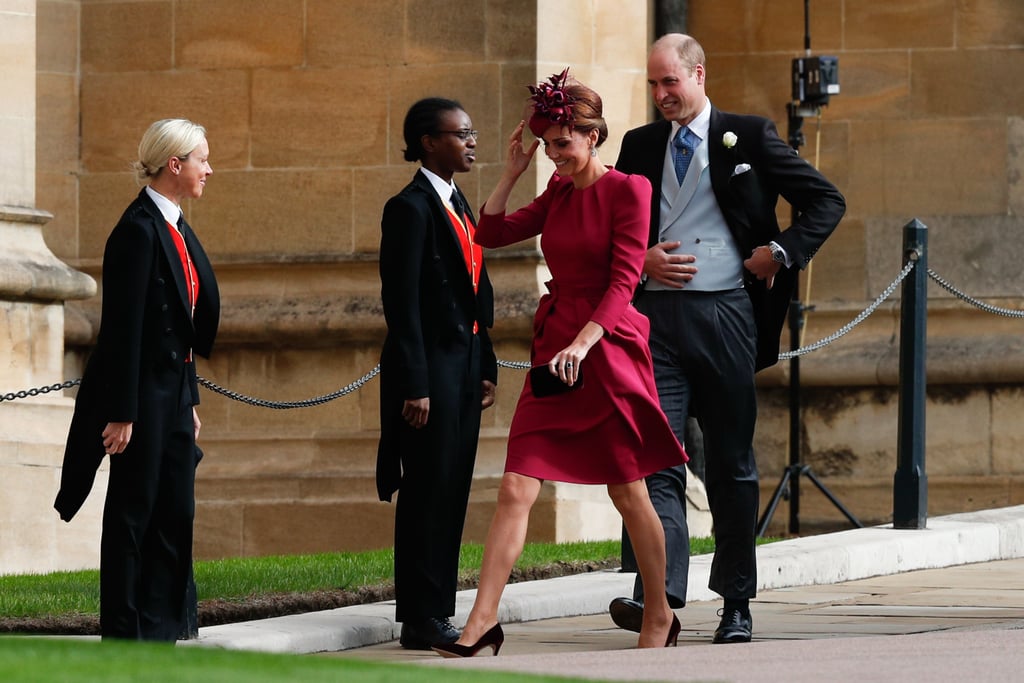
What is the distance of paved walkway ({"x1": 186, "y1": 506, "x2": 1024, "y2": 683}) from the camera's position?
18.3 ft

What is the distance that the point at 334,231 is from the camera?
456 inches

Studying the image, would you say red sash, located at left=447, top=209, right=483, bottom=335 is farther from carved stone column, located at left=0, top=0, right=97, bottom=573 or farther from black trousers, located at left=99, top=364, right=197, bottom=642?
carved stone column, located at left=0, top=0, right=97, bottom=573

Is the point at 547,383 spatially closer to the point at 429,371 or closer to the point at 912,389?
the point at 429,371

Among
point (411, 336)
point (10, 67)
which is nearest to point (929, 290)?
point (10, 67)

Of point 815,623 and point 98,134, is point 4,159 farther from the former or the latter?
point 815,623

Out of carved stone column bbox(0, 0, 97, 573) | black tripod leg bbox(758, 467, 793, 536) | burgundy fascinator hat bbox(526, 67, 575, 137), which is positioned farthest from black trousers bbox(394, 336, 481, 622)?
black tripod leg bbox(758, 467, 793, 536)

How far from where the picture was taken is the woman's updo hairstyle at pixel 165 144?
6652 mm

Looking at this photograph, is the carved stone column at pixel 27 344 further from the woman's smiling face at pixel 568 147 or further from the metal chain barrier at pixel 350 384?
the woman's smiling face at pixel 568 147

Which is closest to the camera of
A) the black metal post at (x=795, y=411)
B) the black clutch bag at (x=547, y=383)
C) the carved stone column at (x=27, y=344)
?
the black clutch bag at (x=547, y=383)

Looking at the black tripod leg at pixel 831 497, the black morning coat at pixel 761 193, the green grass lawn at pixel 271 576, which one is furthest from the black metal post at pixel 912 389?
the black morning coat at pixel 761 193

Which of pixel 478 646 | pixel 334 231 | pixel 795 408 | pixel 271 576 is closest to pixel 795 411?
pixel 795 408

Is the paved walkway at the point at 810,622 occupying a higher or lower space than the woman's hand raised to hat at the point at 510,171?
lower

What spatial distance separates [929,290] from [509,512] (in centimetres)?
700

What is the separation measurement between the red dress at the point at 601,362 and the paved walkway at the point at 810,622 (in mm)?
551
